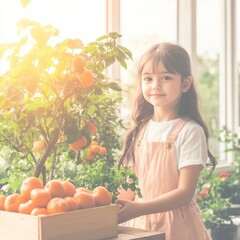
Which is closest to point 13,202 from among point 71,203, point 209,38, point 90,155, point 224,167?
point 71,203

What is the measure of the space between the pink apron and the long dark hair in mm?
78

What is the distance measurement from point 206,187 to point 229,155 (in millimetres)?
1069

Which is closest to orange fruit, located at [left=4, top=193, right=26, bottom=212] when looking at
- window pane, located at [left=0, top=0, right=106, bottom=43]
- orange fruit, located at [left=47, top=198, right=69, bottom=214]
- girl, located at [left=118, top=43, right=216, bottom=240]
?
orange fruit, located at [left=47, top=198, right=69, bottom=214]

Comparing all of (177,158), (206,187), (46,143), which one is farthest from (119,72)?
(46,143)

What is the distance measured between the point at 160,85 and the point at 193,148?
25cm

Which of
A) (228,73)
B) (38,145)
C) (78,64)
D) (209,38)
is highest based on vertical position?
(209,38)

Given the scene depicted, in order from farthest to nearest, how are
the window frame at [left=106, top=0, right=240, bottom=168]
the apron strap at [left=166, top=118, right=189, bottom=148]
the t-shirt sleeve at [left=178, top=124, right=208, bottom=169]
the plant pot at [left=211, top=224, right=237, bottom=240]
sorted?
the window frame at [left=106, top=0, right=240, bottom=168], the plant pot at [left=211, top=224, right=237, bottom=240], the apron strap at [left=166, top=118, right=189, bottom=148], the t-shirt sleeve at [left=178, top=124, right=208, bottom=169]

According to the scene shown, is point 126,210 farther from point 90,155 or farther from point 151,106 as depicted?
point 151,106

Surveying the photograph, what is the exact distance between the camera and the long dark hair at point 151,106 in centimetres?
225

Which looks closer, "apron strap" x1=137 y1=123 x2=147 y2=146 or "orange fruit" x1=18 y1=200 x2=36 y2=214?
"orange fruit" x1=18 y1=200 x2=36 y2=214

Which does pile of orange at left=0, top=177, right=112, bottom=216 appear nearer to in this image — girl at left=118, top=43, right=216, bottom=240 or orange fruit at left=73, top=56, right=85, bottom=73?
orange fruit at left=73, top=56, right=85, bottom=73

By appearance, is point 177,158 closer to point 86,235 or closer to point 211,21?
point 86,235

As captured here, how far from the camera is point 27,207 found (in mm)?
1609

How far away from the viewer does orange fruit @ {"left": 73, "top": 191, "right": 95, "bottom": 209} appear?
164cm
